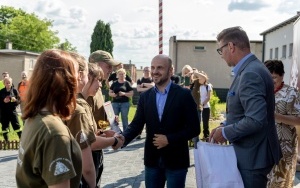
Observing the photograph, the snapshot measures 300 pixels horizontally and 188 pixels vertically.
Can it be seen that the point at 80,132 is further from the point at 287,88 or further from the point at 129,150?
the point at 129,150

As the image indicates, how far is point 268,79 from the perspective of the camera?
3465 mm

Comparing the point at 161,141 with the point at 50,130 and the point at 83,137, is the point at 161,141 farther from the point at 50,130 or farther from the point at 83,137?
the point at 50,130

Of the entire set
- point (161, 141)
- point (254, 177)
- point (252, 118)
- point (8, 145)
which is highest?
point (252, 118)

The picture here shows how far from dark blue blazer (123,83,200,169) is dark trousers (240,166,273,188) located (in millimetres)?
993

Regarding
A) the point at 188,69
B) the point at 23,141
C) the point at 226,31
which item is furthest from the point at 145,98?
the point at 188,69

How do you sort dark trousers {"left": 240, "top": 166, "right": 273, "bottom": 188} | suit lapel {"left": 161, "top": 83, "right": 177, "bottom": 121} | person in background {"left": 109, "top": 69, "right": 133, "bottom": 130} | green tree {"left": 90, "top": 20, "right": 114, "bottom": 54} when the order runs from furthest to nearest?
green tree {"left": 90, "top": 20, "right": 114, "bottom": 54} < person in background {"left": 109, "top": 69, "right": 133, "bottom": 130} < suit lapel {"left": 161, "top": 83, "right": 177, "bottom": 121} < dark trousers {"left": 240, "top": 166, "right": 273, "bottom": 188}

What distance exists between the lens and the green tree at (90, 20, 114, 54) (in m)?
54.7

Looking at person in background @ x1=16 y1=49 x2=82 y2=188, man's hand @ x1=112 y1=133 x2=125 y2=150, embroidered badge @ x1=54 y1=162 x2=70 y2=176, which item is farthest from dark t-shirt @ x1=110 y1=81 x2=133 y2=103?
embroidered badge @ x1=54 y1=162 x2=70 y2=176

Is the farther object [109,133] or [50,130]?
[109,133]

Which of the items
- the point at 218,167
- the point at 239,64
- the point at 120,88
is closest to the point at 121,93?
the point at 120,88

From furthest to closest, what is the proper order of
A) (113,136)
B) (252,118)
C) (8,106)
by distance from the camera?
(8,106), (113,136), (252,118)

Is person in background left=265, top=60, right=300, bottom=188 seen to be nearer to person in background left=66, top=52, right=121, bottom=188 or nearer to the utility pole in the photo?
person in background left=66, top=52, right=121, bottom=188

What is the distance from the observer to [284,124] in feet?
16.6

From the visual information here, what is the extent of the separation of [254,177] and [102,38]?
52331 mm
